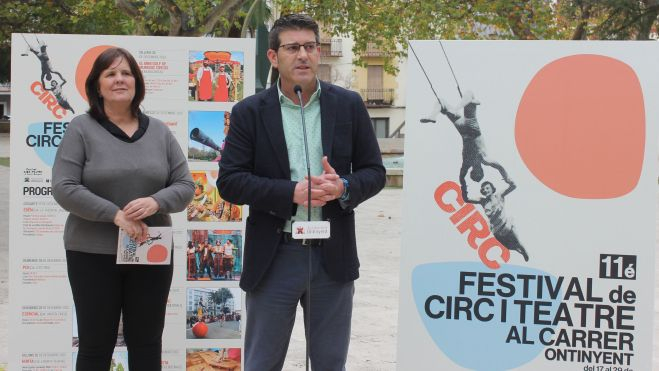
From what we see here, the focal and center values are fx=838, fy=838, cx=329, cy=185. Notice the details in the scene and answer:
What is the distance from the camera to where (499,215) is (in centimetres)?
311

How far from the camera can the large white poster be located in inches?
150

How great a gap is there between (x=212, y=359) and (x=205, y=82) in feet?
4.32

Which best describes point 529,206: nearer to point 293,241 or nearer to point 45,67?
point 293,241

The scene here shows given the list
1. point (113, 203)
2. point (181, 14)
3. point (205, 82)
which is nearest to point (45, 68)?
point (205, 82)

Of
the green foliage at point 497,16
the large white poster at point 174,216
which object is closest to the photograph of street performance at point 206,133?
the large white poster at point 174,216

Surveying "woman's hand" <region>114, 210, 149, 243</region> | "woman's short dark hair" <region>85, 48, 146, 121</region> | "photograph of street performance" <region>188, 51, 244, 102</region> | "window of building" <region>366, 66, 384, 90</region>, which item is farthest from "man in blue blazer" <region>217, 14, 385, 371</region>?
"window of building" <region>366, 66, 384, 90</region>

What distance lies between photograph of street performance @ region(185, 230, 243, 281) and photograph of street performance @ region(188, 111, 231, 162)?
1.19 feet

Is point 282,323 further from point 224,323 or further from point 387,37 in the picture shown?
point 387,37

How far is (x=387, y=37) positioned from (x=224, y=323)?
13.7m

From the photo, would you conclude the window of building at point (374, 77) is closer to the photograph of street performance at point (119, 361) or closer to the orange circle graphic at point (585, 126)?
the photograph of street performance at point (119, 361)

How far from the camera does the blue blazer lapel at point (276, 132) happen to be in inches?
111

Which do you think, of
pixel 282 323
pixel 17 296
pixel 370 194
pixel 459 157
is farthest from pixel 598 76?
pixel 17 296

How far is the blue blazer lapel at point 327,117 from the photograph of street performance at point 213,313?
1.42 m

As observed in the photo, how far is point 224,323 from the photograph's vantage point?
4027 mm
